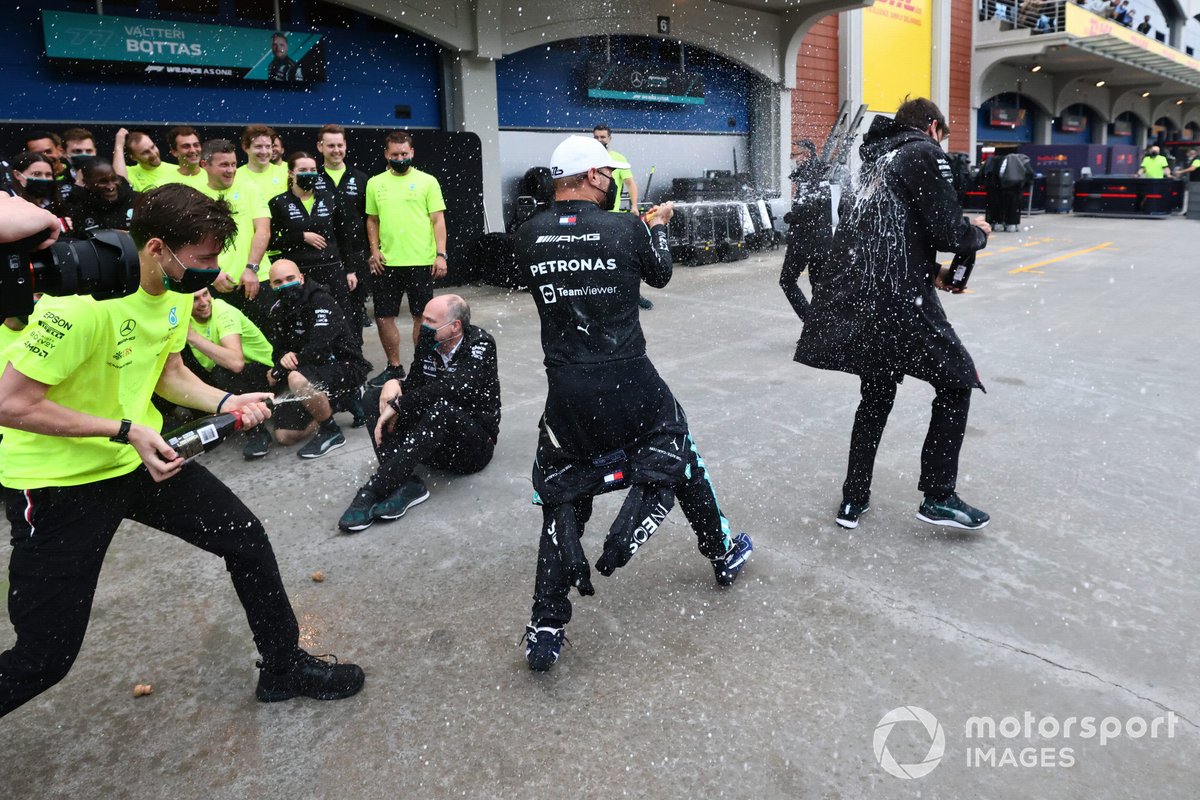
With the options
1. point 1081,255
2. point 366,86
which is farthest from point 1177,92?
point 366,86

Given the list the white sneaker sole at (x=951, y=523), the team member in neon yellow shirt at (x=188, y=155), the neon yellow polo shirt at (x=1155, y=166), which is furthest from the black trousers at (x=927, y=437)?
the neon yellow polo shirt at (x=1155, y=166)

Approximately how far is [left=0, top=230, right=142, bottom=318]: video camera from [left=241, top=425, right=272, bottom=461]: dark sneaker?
11.6 ft

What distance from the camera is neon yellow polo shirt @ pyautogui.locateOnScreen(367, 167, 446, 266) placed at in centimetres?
715

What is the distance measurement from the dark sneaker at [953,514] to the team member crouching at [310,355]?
11.7 feet

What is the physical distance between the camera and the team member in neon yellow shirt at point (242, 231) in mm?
6156

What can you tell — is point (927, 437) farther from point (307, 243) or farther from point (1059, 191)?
point (1059, 191)

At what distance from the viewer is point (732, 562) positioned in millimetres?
3527

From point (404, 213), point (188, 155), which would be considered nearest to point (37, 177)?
point (188, 155)

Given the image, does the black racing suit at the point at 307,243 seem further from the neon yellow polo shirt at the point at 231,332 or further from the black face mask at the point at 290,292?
the neon yellow polo shirt at the point at 231,332

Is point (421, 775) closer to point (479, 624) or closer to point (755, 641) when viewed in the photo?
point (479, 624)

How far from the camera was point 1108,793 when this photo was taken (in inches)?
93.0

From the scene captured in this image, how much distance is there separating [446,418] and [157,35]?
7991 millimetres

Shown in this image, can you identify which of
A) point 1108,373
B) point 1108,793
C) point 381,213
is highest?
point 381,213

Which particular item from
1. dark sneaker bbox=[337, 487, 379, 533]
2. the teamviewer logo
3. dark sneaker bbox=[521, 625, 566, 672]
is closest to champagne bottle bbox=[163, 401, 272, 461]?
dark sneaker bbox=[521, 625, 566, 672]
